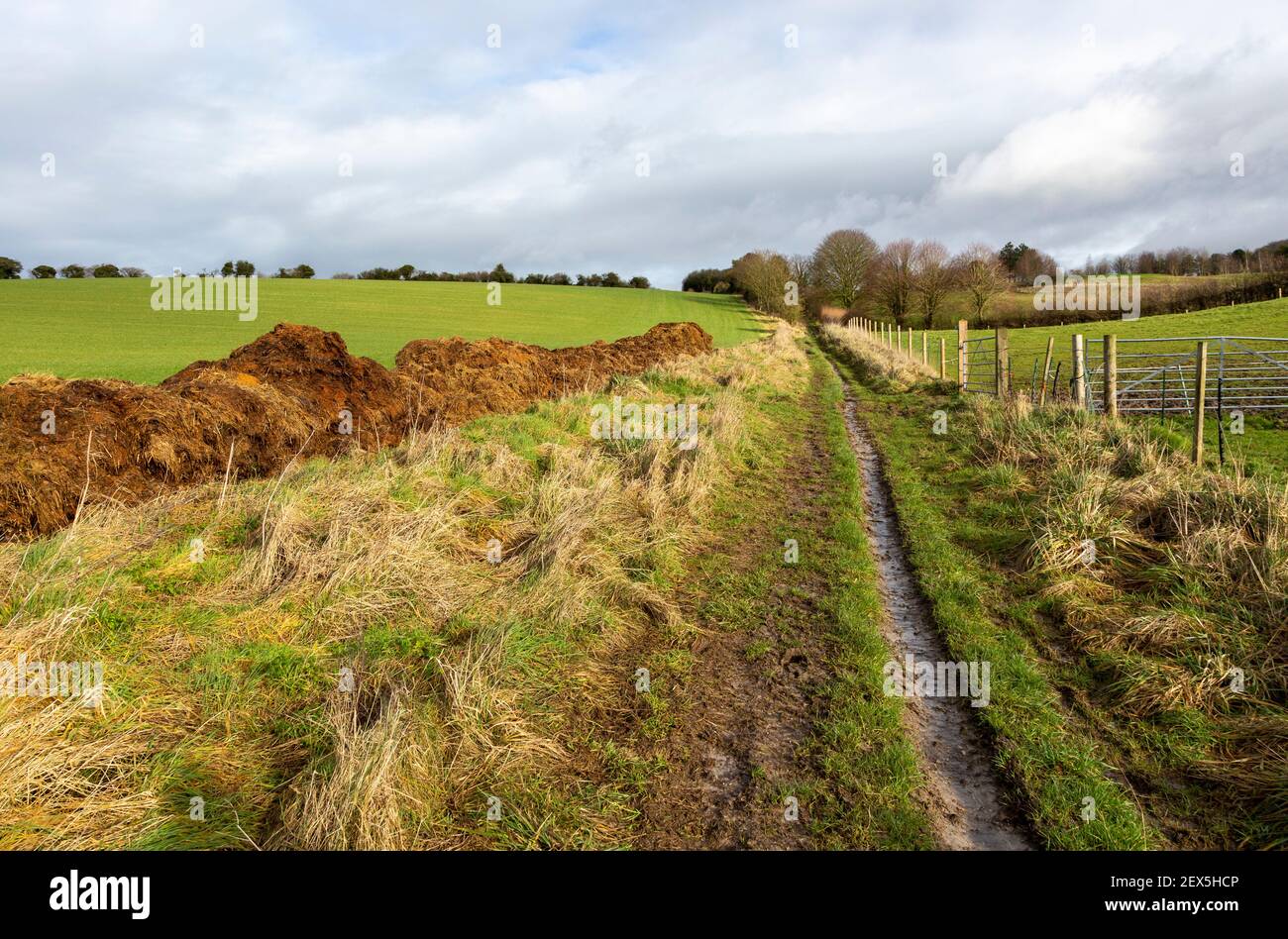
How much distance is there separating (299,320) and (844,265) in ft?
167

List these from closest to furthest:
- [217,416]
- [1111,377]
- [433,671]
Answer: [433,671], [217,416], [1111,377]

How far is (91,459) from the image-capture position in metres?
8.48

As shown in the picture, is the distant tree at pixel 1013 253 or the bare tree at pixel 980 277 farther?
the distant tree at pixel 1013 253

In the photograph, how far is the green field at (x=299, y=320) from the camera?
26.3 m

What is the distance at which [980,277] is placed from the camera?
59625mm

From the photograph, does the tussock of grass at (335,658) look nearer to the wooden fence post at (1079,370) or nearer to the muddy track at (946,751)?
the muddy track at (946,751)

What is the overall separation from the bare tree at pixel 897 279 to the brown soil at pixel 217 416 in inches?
2157

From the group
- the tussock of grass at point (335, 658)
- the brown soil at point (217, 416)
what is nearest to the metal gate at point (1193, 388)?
the tussock of grass at point (335, 658)

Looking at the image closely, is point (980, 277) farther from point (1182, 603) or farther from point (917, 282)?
point (1182, 603)

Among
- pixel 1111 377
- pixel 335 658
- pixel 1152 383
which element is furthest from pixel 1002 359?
pixel 335 658

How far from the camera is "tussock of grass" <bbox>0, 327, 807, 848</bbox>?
130 inches

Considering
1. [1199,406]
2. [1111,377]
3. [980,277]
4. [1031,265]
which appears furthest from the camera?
[1031,265]

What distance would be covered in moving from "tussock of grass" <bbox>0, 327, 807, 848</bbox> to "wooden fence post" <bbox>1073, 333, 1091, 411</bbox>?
982cm

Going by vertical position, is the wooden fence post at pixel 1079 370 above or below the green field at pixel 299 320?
below
